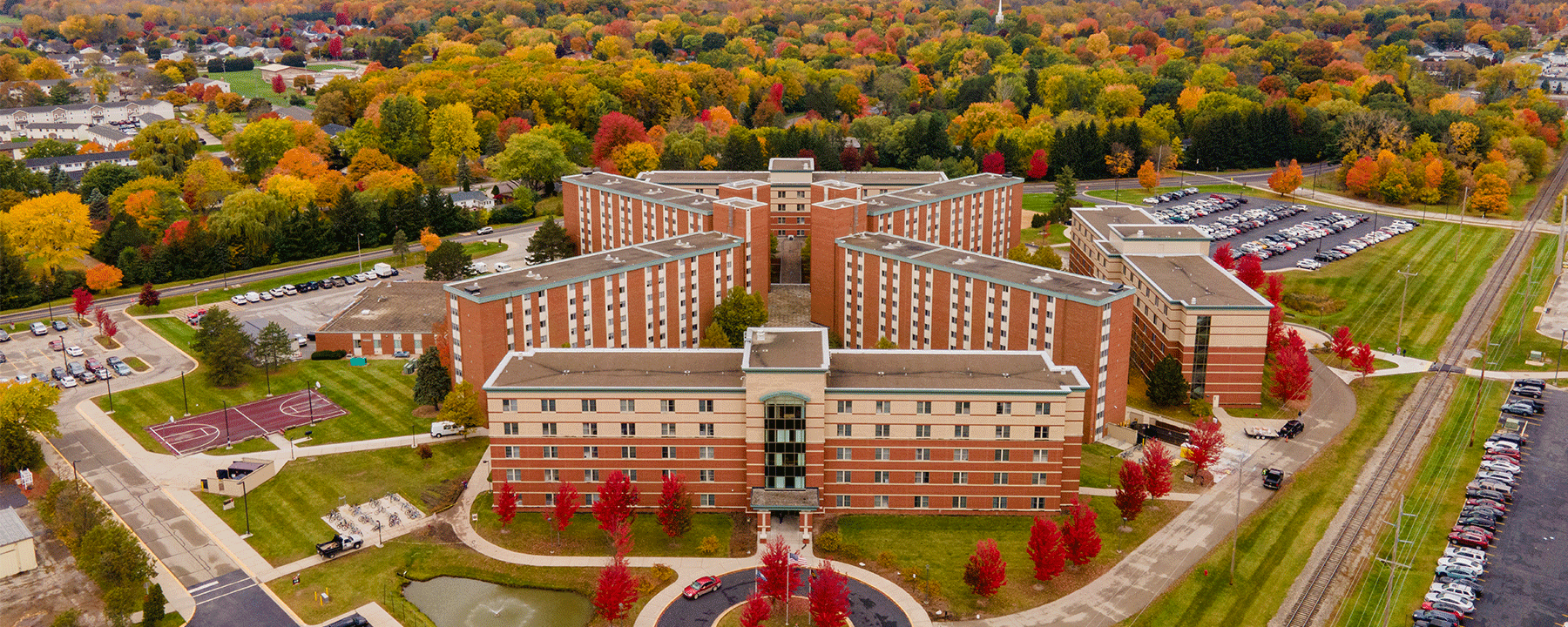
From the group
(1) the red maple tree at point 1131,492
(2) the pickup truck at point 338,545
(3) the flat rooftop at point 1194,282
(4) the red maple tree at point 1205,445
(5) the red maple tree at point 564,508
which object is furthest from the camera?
(3) the flat rooftop at point 1194,282

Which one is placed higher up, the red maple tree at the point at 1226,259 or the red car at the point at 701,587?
the red maple tree at the point at 1226,259

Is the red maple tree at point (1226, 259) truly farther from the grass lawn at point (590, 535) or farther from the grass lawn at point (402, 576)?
the grass lawn at point (402, 576)

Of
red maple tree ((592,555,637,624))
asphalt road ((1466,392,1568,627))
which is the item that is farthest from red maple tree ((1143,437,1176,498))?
red maple tree ((592,555,637,624))

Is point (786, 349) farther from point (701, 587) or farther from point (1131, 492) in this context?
point (1131, 492)

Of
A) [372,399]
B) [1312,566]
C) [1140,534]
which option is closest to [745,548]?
[1140,534]

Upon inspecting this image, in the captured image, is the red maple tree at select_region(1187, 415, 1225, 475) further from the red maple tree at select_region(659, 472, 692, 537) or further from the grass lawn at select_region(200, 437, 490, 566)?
the grass lawn at select_region(200, 437, 490, 566)

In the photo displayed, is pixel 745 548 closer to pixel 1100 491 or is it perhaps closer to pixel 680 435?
pixel 680 435

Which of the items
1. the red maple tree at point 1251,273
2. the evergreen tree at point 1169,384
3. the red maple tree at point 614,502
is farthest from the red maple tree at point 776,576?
the red maple tree at point 1251,273
